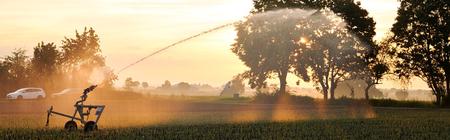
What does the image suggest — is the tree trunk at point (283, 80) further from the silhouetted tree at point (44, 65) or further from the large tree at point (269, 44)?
the silhouetted tree at point (44, 65)

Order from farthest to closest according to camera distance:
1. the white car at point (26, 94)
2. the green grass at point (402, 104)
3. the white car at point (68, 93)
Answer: the white car at point (68, 93) → the white car at point (26, 94) → the green grass at point (402, 104)

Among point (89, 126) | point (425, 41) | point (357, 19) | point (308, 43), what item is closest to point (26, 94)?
point (308, 43)

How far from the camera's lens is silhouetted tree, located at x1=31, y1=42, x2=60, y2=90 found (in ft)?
315

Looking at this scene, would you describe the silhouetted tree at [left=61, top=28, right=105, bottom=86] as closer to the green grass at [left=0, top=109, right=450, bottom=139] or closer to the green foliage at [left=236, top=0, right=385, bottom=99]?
the green foliage at [left=236, top=0, right=385, bottom=99]

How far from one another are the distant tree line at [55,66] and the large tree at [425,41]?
1776 inches

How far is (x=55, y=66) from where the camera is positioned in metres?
98.1

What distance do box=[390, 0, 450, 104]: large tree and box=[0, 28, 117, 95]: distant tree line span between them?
45.1m

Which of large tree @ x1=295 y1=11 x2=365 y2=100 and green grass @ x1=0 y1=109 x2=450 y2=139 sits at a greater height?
large tree @ x1=295 y1=11 x2=365 y2=100

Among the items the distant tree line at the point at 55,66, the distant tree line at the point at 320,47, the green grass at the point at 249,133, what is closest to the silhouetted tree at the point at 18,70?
the distant tree line at the point at 55,66

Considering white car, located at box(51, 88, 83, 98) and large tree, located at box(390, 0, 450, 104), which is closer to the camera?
large tree, located at box(390, 0, 450, 104)

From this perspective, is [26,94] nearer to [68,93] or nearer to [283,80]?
[68,93]

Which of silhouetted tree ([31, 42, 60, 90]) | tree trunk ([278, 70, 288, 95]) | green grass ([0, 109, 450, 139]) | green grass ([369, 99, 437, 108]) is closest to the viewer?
green grass ([0, 109, 450, 139])

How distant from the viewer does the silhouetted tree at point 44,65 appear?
96000 mm

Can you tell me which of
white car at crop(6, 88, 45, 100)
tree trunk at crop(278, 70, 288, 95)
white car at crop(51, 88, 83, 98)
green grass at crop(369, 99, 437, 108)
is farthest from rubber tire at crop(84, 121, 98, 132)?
tree trunk at crop(278, 70, 288, 95)
